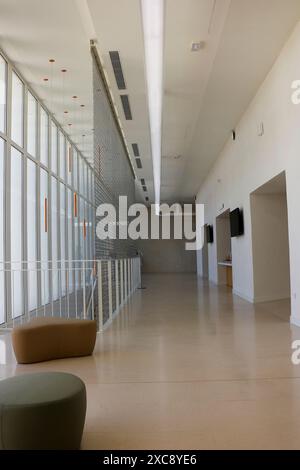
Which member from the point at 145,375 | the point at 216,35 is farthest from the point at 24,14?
the point at 145,375

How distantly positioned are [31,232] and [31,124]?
7.61 ft

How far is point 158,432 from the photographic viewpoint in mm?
2418

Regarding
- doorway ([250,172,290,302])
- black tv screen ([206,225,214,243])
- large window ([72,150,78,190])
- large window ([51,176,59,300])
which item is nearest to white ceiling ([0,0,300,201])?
large window ([51,176,59,300])

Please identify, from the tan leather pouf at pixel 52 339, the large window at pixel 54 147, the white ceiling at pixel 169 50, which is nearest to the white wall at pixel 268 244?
the white ceiling at pixel 169 50

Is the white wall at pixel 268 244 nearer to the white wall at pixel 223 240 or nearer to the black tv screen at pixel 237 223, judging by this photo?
the black tv screen at pixel 237 223

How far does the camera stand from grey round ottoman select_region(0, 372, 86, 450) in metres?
2.02

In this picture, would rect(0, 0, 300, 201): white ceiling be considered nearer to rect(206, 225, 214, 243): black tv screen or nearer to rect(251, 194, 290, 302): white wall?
rect(251, 194, 290, 302): white wall

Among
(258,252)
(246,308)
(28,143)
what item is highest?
(28,143)

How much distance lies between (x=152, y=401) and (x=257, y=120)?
632 centimetres

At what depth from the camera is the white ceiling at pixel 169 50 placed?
524 cm

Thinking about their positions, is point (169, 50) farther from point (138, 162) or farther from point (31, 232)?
point (138, 162)

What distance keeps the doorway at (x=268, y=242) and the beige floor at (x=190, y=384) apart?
236 cm
